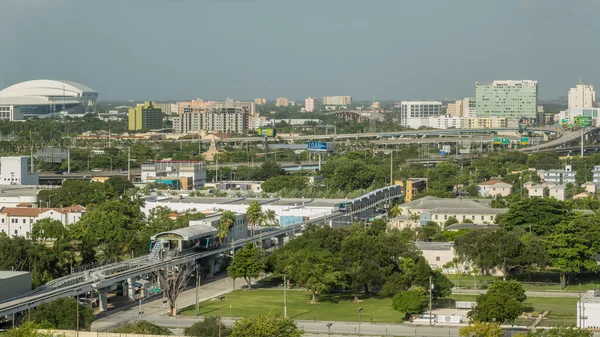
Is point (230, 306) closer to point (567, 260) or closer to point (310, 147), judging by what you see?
point (567, 260)

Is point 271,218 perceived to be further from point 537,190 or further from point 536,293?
point 537,190

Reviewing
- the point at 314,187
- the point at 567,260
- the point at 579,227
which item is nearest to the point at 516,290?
the point at 567,260

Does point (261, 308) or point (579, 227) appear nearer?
point (261, 308)

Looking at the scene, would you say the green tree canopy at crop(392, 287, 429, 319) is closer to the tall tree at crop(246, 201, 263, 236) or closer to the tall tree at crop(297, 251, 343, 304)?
the tall tree at crop(297, 251, 343, 304)

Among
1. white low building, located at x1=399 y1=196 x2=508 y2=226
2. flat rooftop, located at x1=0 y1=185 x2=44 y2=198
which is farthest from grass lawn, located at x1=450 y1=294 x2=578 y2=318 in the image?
flat rooftop, located at x1=0 y1=185 x2=44 y2=198

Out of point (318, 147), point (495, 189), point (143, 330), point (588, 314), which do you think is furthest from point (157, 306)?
point (318, 147)
